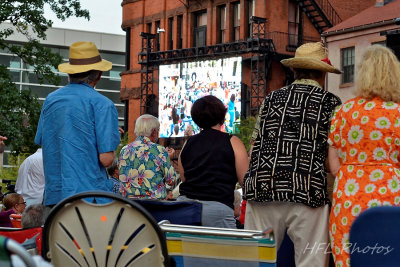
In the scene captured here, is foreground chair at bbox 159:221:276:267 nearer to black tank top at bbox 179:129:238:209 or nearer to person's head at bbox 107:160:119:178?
black tank top at bbox 179:129:238:209

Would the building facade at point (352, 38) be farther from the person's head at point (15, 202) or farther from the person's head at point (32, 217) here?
the person's head at point (32, 217)

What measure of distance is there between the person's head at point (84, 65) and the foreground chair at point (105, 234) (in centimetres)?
233

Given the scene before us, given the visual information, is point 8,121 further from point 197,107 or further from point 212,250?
point 212,250

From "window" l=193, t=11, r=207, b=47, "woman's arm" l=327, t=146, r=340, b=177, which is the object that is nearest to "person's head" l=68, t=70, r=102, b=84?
"woman's arm" l=327, t=146, r=340, b=177

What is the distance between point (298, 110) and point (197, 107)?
1125mm

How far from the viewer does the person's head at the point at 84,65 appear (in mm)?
6455

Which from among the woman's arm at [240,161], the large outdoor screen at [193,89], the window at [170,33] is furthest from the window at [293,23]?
the woman's arm at [240,161]

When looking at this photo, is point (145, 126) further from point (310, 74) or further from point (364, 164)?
point (364, 164)

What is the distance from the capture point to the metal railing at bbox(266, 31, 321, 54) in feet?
171

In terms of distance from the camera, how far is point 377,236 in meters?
4.11

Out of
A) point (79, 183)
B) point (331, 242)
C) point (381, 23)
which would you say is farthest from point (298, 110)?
point (381, 23)

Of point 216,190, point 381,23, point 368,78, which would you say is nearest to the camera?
point 368,78

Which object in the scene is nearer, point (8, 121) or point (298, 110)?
point (298, 110)

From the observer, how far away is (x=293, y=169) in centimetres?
619
